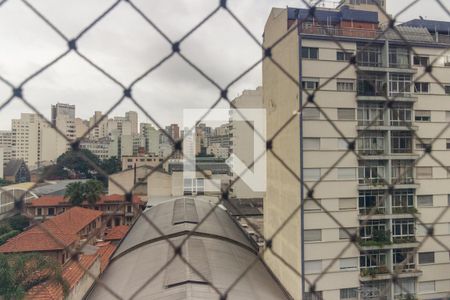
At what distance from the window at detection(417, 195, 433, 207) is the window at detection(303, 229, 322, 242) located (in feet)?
4.87

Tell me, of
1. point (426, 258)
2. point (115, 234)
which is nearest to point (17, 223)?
point (115, 234)

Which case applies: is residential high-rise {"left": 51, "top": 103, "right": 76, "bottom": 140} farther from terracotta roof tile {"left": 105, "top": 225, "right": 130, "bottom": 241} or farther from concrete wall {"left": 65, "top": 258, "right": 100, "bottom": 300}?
terracotta roof tile {"left": 105, "top": 225, "right": 130, "bottom": 241}

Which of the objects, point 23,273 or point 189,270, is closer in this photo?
point 189,270

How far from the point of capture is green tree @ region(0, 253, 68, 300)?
300cm

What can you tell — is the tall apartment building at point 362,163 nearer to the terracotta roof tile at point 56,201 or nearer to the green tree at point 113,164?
the terracotta roof tile at point 56,201

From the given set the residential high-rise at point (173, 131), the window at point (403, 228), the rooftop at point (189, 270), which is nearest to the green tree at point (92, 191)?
the rooftop at point (189, 270)

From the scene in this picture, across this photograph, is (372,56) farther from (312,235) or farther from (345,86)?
(312,235)

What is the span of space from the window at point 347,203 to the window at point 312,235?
44 cm

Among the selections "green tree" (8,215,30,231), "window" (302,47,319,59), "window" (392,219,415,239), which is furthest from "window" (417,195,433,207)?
"green tree" (8,215,30,231)

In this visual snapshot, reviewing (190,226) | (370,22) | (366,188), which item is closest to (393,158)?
(366,188)

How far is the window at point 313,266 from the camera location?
423cm

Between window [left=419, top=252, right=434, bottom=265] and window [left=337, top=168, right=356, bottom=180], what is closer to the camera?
window [left=337, top=168, right=356, bottom=180]

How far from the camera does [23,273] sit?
10.3ft

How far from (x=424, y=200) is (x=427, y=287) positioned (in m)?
1.17
